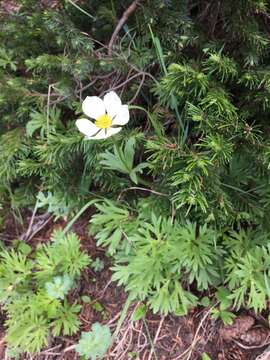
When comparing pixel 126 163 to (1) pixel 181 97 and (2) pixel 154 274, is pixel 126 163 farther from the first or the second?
(2) pixel 154 274

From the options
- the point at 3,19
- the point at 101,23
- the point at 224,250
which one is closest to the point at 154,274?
the point at 224,250

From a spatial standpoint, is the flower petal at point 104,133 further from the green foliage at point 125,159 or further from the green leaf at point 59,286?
the green leaf at point 59,286

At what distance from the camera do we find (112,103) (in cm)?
139

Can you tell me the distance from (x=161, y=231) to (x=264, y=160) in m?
0.45

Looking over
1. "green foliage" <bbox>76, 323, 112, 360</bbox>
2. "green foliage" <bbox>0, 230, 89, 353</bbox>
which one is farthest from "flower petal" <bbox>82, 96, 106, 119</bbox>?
"green foliage" <bbox>76, 323, 112, 360</bbox>

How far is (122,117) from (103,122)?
6 centimetres

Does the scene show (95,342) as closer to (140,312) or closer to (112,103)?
(140,312)

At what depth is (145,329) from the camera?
170 centimetres

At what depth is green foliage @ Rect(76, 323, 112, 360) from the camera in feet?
5.28

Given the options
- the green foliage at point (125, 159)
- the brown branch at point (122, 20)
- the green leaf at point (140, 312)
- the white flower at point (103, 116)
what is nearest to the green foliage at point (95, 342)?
the green leaf at point (140, 312)

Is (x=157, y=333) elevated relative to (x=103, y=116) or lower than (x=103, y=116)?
lower

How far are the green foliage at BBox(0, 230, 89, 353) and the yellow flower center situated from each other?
615 millimetres

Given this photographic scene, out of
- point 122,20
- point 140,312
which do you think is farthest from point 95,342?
point 122,20

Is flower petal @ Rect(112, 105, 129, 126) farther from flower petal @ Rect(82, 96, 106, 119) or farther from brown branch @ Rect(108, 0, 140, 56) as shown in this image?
brown branch @ Rect(108, 0, 140, 56)
